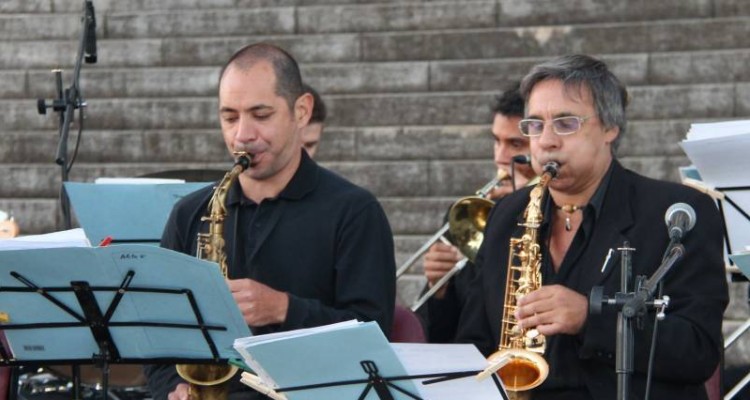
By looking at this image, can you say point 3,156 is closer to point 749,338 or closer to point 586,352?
point 749,338

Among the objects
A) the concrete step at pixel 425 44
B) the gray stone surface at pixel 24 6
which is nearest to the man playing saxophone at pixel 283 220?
the concrete step at pixel 425 44

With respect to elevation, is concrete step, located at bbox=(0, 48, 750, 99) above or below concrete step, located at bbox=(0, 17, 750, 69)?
below

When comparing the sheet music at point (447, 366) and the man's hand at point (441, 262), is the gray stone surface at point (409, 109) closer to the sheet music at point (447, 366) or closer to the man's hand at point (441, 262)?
the man's hand at point (441, 262)

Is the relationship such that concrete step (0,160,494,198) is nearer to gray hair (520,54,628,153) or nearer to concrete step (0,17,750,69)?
concrete step (0,17,750,69)

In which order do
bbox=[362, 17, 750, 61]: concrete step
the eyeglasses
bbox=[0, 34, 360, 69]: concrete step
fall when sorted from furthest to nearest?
bbox=[0, 34, 360, 69]: concrete step → bbox=[362, 17, 750, 61]: concrete step → the eyeglasses

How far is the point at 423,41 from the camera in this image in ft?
38.2

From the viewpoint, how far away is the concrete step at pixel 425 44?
36.1 feet

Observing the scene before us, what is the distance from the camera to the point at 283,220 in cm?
572

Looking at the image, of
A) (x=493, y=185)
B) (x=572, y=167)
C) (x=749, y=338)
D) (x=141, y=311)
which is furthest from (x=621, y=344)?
(x=749, y=338)

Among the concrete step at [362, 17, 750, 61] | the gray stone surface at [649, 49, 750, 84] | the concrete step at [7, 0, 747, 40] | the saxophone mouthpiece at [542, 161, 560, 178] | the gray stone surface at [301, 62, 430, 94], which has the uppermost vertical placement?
the concrete step at [7, 0, 747, 40]

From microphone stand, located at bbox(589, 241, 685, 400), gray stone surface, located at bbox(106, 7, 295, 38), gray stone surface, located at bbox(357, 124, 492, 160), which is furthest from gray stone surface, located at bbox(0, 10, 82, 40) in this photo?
microphone stand, located at bbox(589, 241, 685, 400)

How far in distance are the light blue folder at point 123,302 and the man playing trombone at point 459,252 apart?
2.15 metres

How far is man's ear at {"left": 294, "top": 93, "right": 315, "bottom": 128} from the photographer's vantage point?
5.86 metres

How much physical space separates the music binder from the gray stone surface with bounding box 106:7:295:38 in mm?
7860
